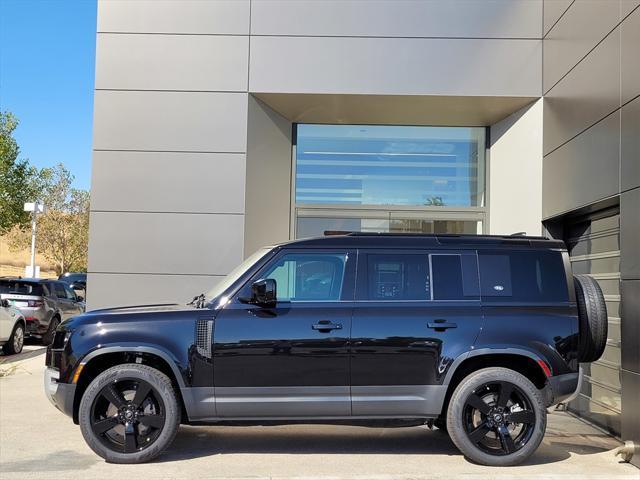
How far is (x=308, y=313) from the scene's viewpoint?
237 inches

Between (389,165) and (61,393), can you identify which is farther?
(389,165)

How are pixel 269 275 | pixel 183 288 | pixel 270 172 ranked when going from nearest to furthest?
1. pixel 269 275
2. pixel 183 288
3. pixel 270 172

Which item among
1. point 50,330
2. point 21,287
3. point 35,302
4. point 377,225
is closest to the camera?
point 377,225

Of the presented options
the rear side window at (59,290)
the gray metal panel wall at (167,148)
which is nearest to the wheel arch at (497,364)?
the gray metal panel wall at (167,148)

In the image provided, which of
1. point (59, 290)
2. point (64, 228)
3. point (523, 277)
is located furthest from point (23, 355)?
point (64, 228)

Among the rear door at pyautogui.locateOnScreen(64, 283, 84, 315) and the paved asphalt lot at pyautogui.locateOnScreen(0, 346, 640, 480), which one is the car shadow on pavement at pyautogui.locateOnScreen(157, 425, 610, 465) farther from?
the rear door at pyautogui.locateOnScreen(64, 283, 84, 315)

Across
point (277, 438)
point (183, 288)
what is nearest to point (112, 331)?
point (277, 438)

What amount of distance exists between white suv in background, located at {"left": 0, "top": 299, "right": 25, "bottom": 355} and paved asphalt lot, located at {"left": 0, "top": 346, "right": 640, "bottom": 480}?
6.28 metres

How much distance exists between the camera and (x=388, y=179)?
11438 mm

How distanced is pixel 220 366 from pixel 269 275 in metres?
0.95

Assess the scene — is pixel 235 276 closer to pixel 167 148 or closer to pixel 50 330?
pixel 167 148

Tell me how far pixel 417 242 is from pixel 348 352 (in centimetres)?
122

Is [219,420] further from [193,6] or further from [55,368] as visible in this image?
[193,6]

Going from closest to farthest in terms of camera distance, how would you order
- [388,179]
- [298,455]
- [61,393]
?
[61,393] < [298,455] < [388,179]
